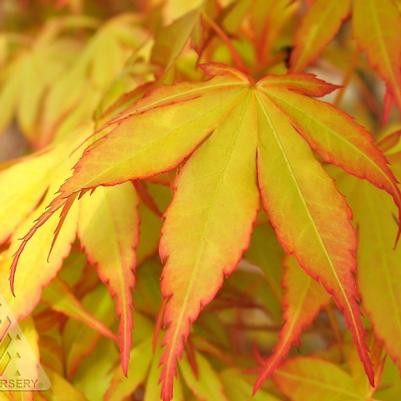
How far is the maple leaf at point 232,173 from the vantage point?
1.50 feet

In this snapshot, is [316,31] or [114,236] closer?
[114,236]

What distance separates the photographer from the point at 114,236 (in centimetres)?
55

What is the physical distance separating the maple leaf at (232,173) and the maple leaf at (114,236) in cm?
6

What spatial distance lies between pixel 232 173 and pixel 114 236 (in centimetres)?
11

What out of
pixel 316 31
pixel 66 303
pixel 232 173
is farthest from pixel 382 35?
pixel 66 303

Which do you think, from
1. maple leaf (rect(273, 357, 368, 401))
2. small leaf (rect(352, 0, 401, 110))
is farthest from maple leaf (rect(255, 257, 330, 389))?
small leaf (rect(352, 0, 401, 110))

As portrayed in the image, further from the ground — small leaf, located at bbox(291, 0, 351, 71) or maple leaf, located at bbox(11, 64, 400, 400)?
small leaf, located at bbox(291, 0, 351, 71)

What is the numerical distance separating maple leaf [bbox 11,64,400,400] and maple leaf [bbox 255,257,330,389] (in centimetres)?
6

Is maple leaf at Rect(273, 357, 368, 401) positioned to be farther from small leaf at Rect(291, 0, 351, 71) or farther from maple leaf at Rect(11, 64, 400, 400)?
small leaf at Rect(291, 0, 351, 71)

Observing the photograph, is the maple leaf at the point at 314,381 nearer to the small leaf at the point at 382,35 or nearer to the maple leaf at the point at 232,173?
the maple leaf at the point at 232,173

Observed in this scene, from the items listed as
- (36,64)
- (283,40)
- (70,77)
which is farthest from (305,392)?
(36,64)

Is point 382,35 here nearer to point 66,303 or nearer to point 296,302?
point 296,302

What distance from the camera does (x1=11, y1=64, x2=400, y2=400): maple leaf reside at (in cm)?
46

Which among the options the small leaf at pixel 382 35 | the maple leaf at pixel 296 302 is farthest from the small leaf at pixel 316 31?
the maple leaf at pixel 296 302
